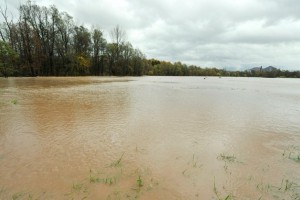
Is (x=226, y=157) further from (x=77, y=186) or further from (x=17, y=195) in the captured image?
(x=17, y=195)

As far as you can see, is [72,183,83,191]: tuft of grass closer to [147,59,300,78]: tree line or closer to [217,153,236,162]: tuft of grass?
[217,153,236,162]: tuft of grass

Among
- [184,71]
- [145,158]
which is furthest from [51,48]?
[184,71]

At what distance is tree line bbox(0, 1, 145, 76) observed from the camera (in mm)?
37156

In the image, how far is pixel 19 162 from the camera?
Result: 3.88m

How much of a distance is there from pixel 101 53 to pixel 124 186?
189ft

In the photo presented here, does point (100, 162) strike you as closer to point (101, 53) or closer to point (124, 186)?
Answer: point (124, 186)

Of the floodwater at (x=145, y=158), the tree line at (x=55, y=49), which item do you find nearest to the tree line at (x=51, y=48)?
the tree line at (x=55, y=49)

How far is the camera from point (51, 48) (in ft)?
141

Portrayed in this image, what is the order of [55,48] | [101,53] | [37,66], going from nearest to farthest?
[37,66]
[55,48]
[101,53]

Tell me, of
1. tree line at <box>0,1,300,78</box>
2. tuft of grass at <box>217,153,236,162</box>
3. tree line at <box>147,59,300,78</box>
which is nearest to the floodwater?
tuft of grass at <box>217,153,236,162</box>

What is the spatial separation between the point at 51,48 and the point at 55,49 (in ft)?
Answer: 4.77

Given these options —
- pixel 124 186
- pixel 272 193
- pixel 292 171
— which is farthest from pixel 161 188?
pixel 292 171

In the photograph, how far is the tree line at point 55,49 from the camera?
122 ft

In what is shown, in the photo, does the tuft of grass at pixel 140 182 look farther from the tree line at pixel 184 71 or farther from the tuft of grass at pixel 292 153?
the tree line at pixel 184 71
